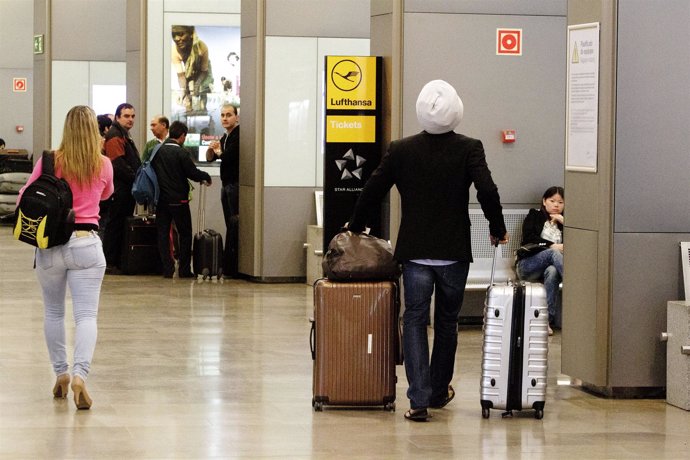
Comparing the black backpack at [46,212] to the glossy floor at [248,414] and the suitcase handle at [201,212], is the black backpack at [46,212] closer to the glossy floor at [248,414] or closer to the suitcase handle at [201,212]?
the glossy floor at [248,414]

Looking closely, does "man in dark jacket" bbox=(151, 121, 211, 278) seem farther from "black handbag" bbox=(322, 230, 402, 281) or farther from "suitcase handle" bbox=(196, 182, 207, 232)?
"black handbag" bbox=(322, 230, 402, 281)

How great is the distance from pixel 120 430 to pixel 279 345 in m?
3.07

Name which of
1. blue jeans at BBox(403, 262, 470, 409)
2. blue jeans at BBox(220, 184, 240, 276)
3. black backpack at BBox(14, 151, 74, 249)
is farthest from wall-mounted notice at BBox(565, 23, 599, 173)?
blue jeans at BBox(220, 184, 240, 276)

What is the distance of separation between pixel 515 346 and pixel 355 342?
0.84 m

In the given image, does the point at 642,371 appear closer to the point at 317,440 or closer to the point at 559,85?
the point at 317,440

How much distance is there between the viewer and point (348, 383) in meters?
6.91

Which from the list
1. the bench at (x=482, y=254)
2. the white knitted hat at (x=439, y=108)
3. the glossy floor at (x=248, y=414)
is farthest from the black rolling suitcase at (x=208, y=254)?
the white knitted hat at (x=439, y=108)

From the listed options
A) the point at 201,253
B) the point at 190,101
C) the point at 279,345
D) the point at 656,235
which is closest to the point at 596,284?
the point at 656,235

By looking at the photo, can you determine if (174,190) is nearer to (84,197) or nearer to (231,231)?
(231,231)

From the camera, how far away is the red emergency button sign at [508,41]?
416 inches

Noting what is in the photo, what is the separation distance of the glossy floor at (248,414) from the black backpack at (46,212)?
92cm

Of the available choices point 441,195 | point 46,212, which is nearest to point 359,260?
point 441,195

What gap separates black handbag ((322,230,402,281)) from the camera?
270 inches

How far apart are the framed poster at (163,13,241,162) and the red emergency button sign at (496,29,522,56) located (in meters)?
6.60
